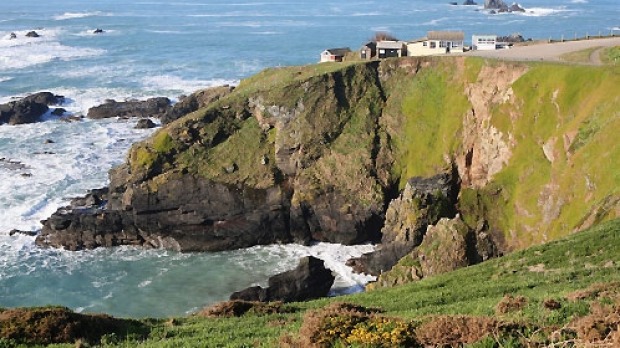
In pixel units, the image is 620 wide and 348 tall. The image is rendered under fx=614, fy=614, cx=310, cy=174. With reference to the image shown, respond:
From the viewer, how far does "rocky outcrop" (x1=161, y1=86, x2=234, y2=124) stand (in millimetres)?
87375

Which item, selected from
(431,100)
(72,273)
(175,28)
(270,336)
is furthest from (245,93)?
(175,28)

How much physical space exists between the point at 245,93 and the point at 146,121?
27.5 meters

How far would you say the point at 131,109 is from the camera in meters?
92.1

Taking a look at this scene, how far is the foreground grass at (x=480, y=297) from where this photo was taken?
1509cm

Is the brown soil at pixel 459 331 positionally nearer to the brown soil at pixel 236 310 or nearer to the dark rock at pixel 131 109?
the brown soil at pixel 236 310

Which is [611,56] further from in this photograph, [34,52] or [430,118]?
[34,52]

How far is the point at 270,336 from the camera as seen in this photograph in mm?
15492

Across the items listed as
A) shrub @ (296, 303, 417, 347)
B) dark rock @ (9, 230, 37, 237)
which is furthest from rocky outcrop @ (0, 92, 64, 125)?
shrub @ (296, 303, 417, 347)

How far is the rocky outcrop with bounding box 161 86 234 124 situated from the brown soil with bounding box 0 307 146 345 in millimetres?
70961

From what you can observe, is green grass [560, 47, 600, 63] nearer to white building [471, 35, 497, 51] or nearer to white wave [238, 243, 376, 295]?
white building [471, 35, 497, 51]

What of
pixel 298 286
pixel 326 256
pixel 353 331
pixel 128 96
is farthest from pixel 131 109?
pixel 353 331

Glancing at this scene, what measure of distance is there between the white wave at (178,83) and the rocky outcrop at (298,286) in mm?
63027

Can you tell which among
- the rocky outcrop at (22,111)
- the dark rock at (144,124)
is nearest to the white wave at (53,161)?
the dark rock at (144,124)

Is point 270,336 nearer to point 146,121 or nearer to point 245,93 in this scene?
point 245,93
